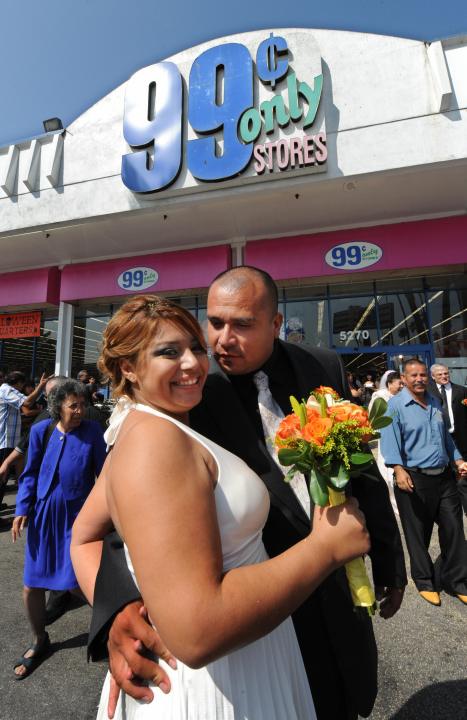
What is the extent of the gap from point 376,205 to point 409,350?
3.30 m

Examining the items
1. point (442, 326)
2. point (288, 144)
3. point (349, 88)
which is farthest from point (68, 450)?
point (442, 326)

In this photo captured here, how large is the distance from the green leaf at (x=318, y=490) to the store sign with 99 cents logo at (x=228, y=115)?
696cm

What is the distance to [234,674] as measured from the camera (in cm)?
98

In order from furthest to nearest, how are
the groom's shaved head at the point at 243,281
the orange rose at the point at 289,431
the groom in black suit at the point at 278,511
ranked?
the groom's shaved head at the point at 243,281 < the orange rose at the point at 289,431 < the groom in black suit at the point at 278,511

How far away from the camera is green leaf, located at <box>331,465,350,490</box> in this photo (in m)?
1.09

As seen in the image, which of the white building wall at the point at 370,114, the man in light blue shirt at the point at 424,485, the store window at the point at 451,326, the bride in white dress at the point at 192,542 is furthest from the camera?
the store window at the point at 451,326

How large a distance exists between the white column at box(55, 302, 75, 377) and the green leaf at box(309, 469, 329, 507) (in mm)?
10574

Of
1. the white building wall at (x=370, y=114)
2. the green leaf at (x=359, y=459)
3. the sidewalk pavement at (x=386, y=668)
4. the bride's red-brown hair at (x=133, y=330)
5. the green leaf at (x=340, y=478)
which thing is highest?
the white building wall at (x=370, y=114)

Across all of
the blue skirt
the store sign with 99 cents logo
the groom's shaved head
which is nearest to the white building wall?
the store sign with 99 cents logo

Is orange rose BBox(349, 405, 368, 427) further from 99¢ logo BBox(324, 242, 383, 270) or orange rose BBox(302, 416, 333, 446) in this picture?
99¢ logo BBox(324, 242, 383, 270)

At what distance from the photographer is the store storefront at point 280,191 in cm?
673

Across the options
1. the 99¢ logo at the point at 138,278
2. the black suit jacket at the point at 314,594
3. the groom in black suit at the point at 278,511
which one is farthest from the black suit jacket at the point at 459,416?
the 99¢ logo at the point at 138,278

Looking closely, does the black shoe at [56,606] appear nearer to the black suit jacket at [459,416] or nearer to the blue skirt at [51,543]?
the blue skirt at [51,543]

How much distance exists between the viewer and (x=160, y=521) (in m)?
0.74
